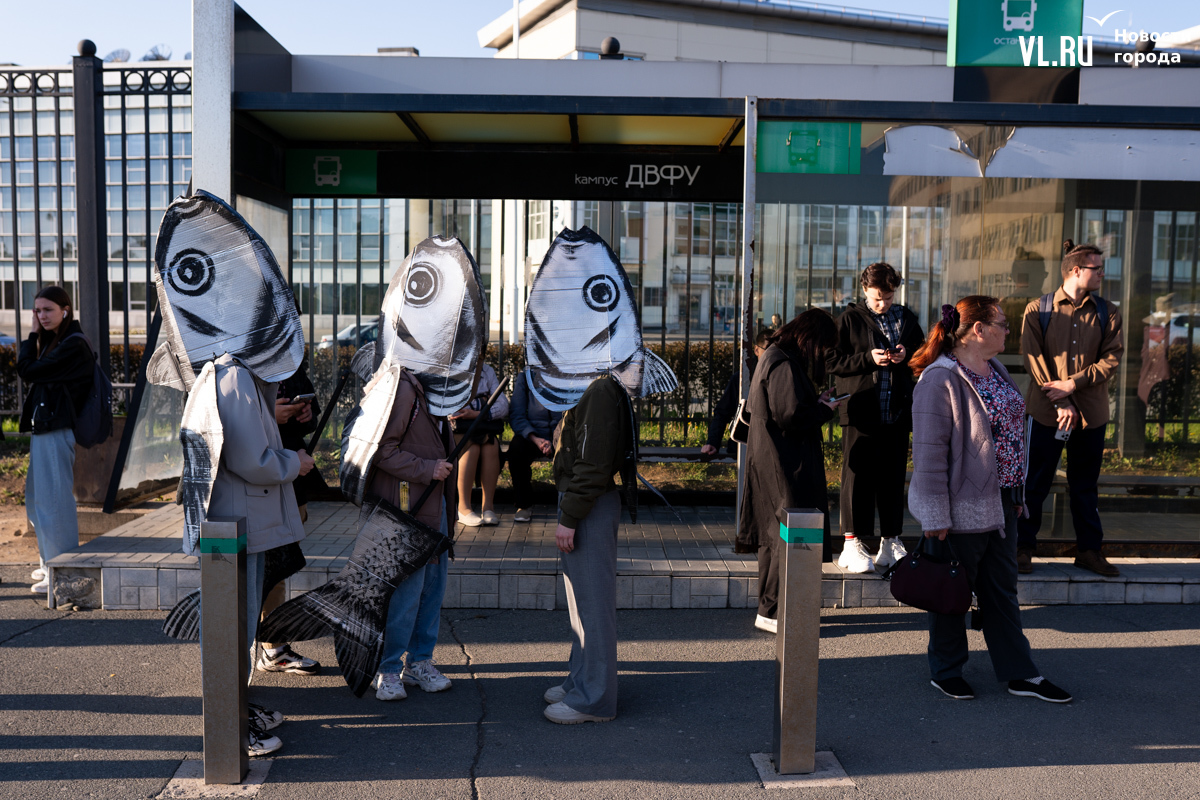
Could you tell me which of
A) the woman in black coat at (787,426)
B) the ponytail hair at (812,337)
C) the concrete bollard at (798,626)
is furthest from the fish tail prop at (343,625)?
→ the ponytail hair at (812,337)

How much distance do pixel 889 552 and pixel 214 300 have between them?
4087 millimetres

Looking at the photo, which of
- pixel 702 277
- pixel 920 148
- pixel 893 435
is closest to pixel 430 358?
pixel 893 435

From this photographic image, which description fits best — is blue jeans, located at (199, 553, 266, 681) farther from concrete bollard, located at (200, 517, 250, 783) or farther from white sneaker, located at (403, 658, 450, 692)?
white sneaker, located at (403, 658, 450, 692)

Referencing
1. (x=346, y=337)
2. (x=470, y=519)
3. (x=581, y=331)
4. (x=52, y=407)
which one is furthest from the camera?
(x=346, y=337)

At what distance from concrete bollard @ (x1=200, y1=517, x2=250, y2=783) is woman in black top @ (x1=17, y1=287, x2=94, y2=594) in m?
2.79

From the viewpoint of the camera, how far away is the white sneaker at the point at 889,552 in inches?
225

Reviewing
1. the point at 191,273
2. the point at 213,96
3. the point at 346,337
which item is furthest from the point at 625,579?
the point at 213,96

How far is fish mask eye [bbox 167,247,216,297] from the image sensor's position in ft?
12.7

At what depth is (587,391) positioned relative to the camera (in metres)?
3.75

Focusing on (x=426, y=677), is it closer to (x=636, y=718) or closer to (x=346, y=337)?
(x=636, y=718)

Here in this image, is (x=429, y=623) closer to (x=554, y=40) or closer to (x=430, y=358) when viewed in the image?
(x=430, y=358)

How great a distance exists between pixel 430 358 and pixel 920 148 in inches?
142

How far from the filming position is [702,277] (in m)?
7.73

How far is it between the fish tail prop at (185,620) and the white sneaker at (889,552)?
3.88 metres
